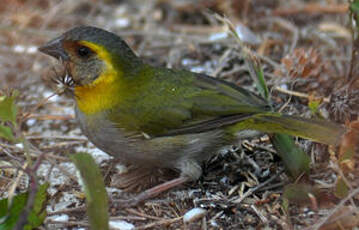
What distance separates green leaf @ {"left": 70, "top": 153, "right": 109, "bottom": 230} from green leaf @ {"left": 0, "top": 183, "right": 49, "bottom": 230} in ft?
1.24

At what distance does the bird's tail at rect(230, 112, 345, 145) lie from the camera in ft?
10.3

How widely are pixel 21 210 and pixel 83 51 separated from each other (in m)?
1.10

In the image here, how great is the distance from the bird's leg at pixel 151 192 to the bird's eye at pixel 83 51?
2.96 feet

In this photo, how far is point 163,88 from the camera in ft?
11.5

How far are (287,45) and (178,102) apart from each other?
78.7 inches

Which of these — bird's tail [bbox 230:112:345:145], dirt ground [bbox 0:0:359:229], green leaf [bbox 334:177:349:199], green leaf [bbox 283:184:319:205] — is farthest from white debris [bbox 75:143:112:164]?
green leaf [bbox 334:177:349:199]

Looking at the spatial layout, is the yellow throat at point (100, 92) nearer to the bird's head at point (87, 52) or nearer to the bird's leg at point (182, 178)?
the bird's head at point (87, 52)

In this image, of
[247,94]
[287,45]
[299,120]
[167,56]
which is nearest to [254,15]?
[287,45]

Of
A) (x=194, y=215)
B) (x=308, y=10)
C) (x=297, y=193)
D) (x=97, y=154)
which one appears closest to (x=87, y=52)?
(x=97, y=154)

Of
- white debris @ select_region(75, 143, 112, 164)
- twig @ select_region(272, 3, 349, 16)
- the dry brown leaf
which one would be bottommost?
the dry brown leaf

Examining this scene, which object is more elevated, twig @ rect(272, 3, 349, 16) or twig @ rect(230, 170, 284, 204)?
twig @ rect(272, 3, 349, 16)

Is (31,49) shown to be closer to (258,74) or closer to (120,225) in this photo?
(258,74)

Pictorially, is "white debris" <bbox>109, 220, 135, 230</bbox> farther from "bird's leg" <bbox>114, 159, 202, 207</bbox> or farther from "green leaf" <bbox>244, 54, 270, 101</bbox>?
"green leaf" <bbox>244, 54, 270, 101</bbox>

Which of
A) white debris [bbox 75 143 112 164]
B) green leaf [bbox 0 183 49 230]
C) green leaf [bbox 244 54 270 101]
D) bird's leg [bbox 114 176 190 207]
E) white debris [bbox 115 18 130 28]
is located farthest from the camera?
white debris [bbox 115 18 130 28]
